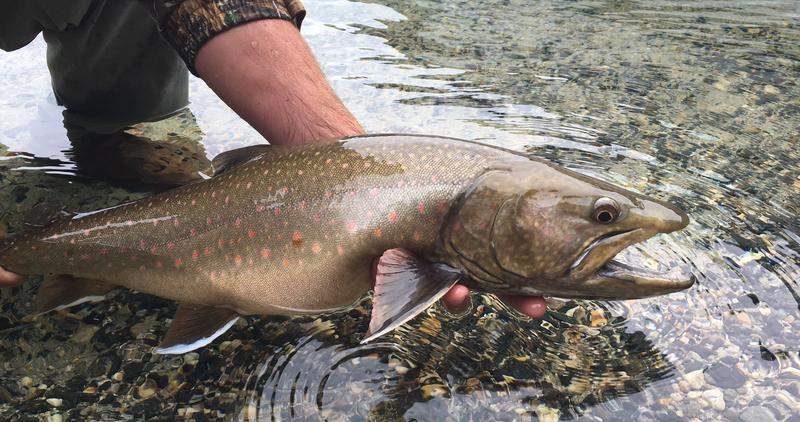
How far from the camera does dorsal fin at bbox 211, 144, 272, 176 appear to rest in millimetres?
2543

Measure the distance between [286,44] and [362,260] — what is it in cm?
113

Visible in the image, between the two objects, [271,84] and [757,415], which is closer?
[757,415]

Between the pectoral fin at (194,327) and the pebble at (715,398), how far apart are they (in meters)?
1.82

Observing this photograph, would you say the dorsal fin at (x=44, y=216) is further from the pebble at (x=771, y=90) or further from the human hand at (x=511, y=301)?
the pebble at (x=771, y=90)

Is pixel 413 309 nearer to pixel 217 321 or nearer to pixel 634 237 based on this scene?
pixel 634 237

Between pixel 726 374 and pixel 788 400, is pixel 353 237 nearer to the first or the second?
pixel 726 374

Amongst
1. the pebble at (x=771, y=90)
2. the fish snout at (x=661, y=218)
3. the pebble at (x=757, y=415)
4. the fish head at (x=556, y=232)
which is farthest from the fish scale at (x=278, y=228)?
the pebble at (x=771, y=90)

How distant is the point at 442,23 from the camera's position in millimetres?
6078

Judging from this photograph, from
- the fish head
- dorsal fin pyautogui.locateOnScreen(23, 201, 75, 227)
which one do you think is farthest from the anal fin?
the fish head

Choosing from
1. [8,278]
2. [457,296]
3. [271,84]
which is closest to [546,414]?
[457,296]

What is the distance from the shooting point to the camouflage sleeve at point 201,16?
2.78m

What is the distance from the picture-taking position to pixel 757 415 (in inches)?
90.6

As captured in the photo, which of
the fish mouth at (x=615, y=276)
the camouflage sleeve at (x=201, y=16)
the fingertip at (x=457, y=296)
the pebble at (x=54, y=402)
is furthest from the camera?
the camouflage sleeve at (x=201, y=16)

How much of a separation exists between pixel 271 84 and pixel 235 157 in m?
0.42
